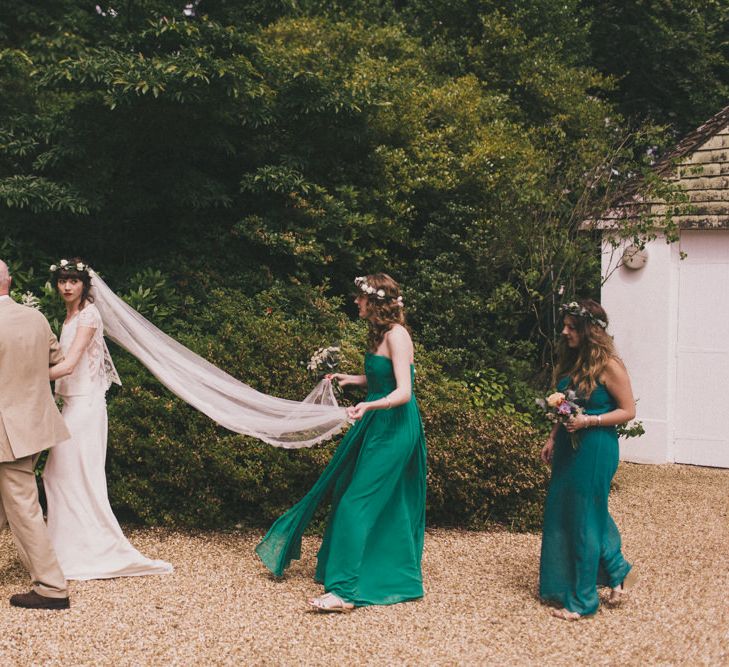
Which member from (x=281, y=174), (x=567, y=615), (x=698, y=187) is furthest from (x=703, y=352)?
(x=567, y=615)

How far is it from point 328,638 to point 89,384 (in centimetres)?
232

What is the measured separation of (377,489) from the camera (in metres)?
5.49

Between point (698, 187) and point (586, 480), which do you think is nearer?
point (586, 480)

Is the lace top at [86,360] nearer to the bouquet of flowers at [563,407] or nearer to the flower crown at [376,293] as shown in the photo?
the flower crown at [376,293]

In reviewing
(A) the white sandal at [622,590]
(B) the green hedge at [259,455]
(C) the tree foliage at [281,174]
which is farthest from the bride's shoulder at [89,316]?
(A) the white sandal at [622,590]

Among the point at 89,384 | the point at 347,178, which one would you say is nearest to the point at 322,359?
the point at 89,384

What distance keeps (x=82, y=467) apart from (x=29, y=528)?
66cm

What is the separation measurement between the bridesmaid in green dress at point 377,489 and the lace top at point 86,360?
1.61 meters

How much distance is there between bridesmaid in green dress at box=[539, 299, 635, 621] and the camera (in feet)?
17.7

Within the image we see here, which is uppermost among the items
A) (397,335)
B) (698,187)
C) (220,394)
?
(698,187)

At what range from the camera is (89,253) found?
10.5 m

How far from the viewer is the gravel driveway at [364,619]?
15.4ft

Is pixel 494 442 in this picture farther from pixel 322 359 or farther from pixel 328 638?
pixel 328 638

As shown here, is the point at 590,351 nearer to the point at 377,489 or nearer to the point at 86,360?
the point at 377,489
